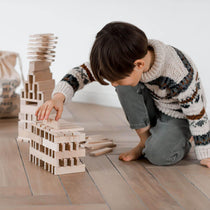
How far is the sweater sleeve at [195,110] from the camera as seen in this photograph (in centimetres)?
141

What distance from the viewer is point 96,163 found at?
1.49 m

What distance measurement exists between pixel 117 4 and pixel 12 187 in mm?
1655

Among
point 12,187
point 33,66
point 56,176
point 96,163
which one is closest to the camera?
point 12,187

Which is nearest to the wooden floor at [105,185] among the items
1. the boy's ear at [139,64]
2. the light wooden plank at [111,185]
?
the light wooden plank at [111,185]

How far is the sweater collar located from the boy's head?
0.09 metres

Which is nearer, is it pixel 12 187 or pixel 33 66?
pixel 12 187

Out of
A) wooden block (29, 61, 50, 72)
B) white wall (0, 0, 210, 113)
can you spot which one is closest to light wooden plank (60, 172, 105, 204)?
wooden block (29, 61, 50, 72)

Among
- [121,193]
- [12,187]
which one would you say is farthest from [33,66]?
[121,193]

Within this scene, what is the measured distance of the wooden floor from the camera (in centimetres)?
112

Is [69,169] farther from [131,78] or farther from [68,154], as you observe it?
[131,78]

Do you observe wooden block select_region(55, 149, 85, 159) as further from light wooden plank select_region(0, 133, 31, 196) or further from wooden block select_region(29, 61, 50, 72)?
wooden block select_region(29, 61, 50, 72)

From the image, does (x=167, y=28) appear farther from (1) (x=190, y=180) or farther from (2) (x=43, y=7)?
(1) (x=190, y=180)

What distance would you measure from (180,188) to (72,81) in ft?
1.81

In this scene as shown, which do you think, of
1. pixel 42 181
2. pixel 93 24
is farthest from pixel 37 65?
pixel 93 24
